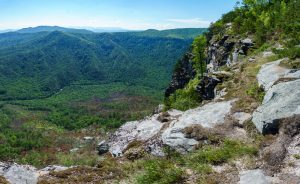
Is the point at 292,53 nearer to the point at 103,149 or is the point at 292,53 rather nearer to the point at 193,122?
the point at 193,122

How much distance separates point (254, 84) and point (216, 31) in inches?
2773

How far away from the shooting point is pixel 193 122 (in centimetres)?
→ 2856

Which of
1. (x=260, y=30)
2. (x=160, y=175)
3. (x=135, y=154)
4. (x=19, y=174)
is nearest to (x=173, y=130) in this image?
(x=135, y=154)

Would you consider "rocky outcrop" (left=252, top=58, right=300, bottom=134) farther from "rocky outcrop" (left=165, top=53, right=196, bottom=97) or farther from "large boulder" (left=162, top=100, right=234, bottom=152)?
"rocky outcrop" (left=165, top=53, right=196, bottom=97)

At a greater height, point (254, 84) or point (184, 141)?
point (254, 84)

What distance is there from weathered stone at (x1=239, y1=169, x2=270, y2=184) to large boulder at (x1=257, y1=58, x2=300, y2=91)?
12546mm

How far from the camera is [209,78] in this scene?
4659 cm

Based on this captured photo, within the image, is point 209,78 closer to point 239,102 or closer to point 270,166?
point 239,102

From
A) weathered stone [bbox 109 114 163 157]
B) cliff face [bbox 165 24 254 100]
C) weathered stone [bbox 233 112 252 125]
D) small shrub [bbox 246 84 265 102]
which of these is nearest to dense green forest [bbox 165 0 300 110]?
cliff face [bbox 165 24 254 100]

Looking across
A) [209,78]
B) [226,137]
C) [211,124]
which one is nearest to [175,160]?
[226,137]

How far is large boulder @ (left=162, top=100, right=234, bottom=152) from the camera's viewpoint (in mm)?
Result: 25078

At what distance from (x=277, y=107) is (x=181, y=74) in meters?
99.0

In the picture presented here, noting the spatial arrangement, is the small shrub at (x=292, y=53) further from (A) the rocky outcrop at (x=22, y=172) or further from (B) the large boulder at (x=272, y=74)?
(A) the rocky outcrop at (x=22, y=172)

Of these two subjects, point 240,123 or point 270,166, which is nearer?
point 270,166
